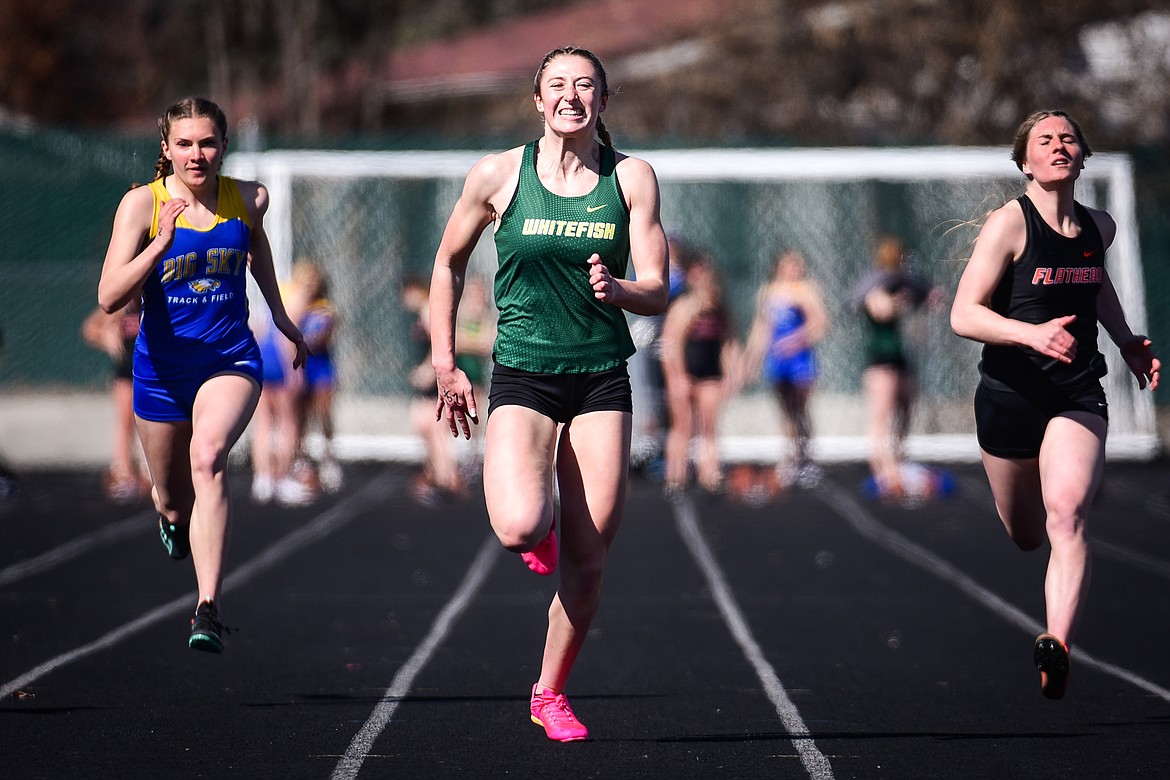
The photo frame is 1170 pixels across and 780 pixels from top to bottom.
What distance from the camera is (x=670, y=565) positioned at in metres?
10.6

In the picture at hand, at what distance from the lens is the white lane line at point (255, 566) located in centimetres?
695

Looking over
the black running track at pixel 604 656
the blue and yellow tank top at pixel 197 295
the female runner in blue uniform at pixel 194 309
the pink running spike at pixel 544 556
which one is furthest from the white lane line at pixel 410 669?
the blue and yellow tank top at pixel 197 295

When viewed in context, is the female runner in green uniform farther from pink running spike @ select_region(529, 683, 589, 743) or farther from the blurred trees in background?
the blurred trees in background

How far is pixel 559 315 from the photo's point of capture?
5215 millimetres

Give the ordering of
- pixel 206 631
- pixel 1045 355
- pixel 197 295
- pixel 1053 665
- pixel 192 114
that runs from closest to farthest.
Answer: pixel 1053 665 → pixel 1045 355 → pixel 206 631 → pixel 192 114 → pixel 197 295

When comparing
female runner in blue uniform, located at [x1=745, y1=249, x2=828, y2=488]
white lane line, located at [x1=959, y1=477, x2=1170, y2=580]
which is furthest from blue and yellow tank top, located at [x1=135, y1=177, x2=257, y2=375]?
female runner in blue uniform, located at [x1=745, y1=249, x2=828, y2=488]

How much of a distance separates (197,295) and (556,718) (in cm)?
219

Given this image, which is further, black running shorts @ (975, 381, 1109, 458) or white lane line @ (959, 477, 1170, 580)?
white lane line @ (959, 477, 1170, 580)

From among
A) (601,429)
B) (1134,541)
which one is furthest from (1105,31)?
(601,429)

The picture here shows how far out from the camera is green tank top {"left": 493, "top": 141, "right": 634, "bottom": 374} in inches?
202

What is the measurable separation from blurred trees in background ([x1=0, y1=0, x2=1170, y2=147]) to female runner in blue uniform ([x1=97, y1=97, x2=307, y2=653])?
41.9ft

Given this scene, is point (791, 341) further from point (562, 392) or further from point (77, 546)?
point (562, 392)

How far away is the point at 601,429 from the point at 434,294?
0.74 metres

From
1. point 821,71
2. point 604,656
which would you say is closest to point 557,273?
point 604,656
